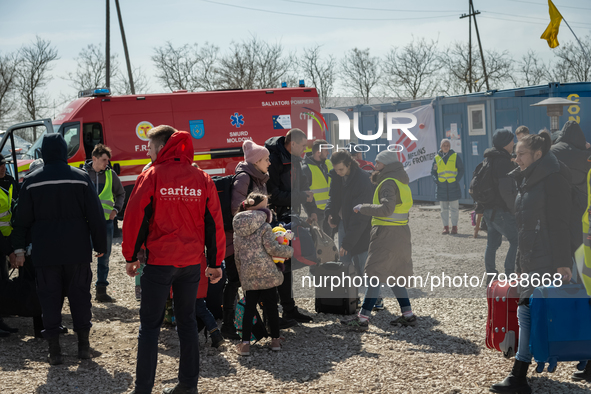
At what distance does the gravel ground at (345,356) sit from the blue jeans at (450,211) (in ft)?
0.25

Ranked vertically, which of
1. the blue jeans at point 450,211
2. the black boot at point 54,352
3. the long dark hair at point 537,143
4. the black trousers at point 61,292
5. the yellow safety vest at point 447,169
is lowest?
the black boot at point 54,352

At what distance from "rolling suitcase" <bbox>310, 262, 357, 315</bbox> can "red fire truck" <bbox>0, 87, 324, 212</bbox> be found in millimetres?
6106

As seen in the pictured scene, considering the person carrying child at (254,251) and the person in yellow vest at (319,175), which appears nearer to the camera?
the person carrying child at (254,251)

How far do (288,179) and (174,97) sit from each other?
682 cm

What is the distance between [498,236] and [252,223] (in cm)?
220

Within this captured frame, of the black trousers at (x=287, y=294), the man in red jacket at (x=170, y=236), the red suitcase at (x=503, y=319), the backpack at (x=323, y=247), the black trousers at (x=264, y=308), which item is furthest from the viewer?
the backpack at (x=323, y=247)

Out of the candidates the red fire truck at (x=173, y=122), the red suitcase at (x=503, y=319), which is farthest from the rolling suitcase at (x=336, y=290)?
the red fire truck at (x=173, y=122)

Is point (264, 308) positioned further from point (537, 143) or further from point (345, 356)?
point (537, 143)

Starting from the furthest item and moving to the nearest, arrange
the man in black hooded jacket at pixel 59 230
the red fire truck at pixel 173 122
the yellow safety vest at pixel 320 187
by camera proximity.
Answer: the red fire truck at pixel 173 122 → the yellow safety vest at pixel 320 187 → the man in black hooded jacket at pixel 59 230

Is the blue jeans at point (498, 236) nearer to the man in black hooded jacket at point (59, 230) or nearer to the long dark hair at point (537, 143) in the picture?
the long dark hair at point (537, 143)

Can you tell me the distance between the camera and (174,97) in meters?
11.5

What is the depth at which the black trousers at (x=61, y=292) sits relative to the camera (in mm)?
4410

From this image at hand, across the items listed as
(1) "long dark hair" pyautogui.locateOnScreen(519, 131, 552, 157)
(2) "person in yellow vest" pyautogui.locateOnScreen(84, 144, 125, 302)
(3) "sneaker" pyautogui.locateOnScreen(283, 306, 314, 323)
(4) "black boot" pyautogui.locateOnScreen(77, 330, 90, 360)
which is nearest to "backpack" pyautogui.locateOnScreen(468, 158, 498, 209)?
(1) "long dark hair" pyautogui.locateOnScreen(519, 131, 552, 157)

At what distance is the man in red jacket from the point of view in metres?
3.45
